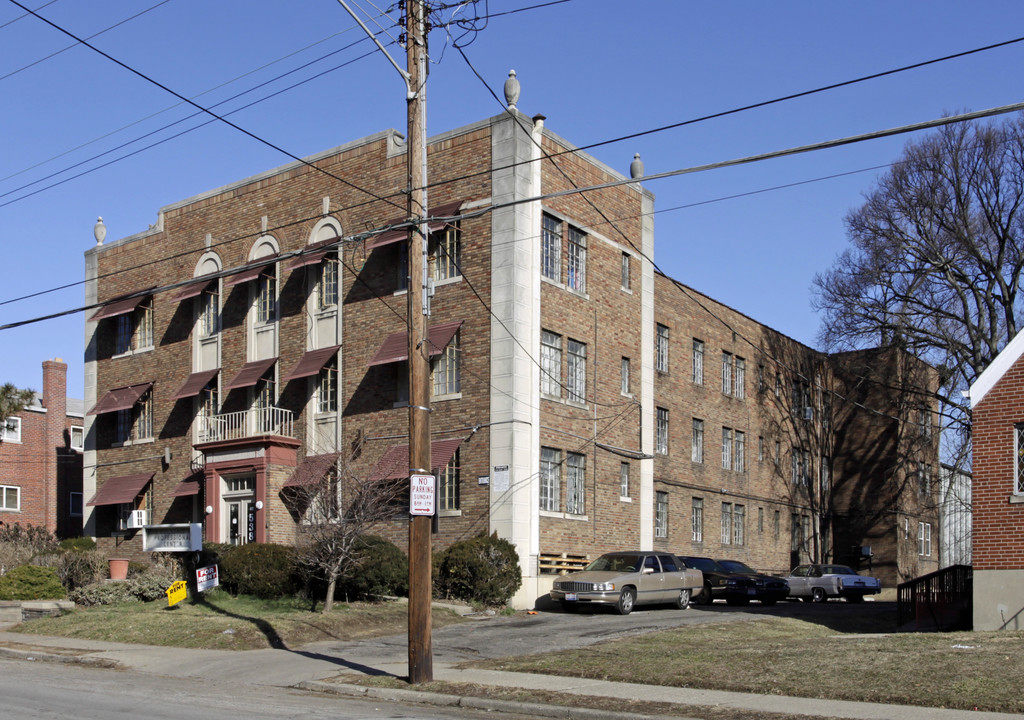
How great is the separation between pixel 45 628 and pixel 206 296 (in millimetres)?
17047

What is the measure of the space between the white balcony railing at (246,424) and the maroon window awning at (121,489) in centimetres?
332

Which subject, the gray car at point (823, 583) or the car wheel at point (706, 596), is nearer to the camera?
the car wheel at point (706, 596)

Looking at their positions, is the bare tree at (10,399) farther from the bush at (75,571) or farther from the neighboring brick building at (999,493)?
the neighboring brick building at (999,493)

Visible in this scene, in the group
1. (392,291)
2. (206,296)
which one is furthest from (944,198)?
(206,296)

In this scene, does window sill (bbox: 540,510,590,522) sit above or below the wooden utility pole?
below

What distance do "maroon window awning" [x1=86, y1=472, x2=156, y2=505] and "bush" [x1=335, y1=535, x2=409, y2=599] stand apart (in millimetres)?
15268

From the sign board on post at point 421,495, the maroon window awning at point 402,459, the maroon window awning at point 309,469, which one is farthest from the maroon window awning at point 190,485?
the sign board on post at point 421,495

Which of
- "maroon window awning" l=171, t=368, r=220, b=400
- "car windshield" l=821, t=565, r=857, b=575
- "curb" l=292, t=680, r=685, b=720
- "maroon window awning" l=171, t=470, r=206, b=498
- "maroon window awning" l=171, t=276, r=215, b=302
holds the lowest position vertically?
"car windshield" l=821, t=565, r=857, b=575

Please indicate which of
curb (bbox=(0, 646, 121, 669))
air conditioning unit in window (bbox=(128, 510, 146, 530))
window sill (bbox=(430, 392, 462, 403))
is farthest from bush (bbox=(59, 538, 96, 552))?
curb (bbox=(0, 646, 121, 669))

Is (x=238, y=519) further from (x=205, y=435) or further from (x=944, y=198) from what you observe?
(x=944, y=198)

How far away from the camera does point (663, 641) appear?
63.0 feet

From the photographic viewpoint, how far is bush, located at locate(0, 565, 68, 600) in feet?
97.2

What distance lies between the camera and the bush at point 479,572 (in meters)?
27.4

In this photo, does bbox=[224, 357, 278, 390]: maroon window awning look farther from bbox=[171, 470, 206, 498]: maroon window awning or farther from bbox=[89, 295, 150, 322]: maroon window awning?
bbox=[89, 295, 150, 322]: maroon window awning
